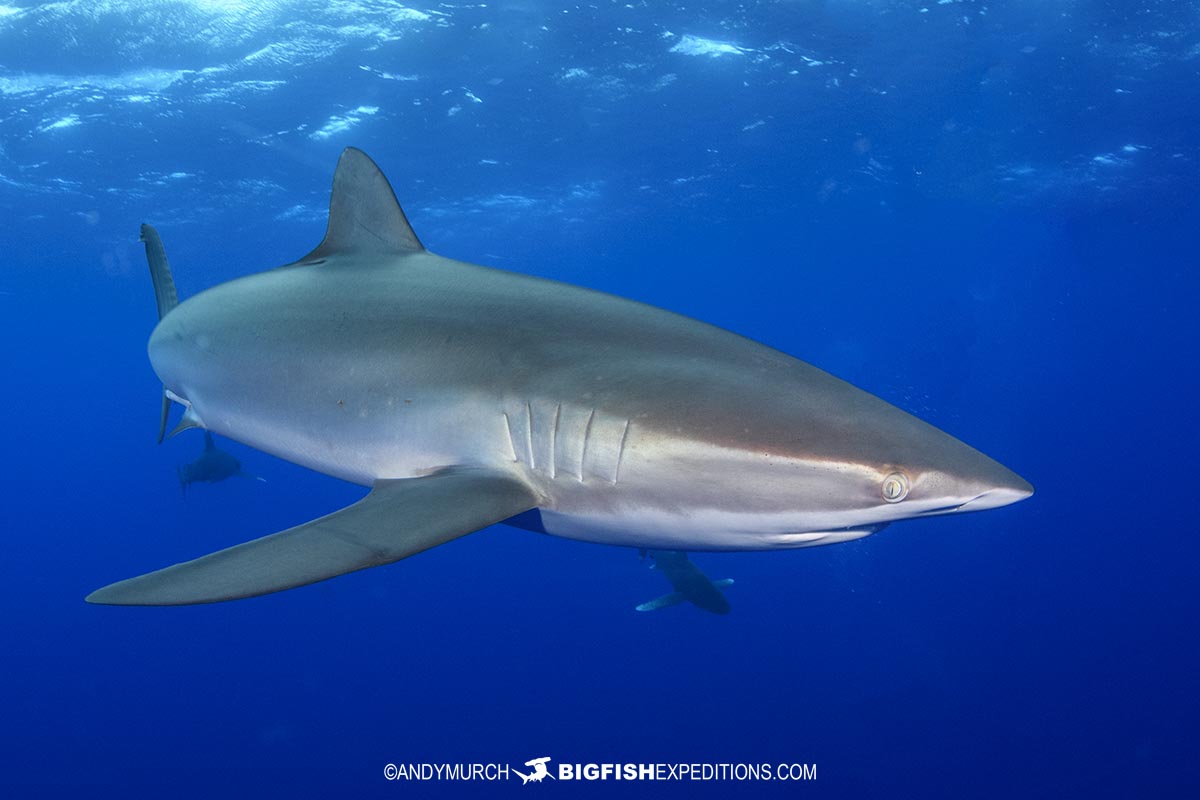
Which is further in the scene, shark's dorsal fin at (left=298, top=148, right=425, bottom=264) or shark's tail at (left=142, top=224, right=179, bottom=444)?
shark's tail at (left=142, top=224, right=179, bottom=444)

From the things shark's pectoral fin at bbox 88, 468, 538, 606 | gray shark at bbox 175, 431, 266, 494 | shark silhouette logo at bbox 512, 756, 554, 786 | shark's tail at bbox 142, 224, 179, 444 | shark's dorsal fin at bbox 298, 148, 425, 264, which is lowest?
shark silhouette logo at bbox 512, 756, 554, 786

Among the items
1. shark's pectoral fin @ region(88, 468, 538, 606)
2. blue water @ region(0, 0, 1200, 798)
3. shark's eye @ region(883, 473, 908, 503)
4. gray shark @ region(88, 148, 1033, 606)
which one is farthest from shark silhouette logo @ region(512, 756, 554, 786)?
shark's eye @ region(883, 473, 908, 503)

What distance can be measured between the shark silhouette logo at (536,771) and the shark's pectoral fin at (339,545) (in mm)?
12717

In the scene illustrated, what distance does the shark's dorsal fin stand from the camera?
396 centimetres

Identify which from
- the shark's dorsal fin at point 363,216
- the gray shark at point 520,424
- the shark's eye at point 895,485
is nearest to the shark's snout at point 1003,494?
the gray shark at point 520,424

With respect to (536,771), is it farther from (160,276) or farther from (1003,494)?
(1003,494)

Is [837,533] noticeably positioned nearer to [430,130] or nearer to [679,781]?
[679,781]

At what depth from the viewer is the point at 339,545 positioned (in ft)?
6.73

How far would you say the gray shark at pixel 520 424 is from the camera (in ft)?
6.93

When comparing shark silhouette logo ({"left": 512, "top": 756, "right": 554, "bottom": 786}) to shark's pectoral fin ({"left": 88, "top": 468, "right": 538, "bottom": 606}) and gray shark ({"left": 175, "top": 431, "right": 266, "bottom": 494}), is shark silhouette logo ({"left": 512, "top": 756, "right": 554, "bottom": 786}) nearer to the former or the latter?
gray shark ({"left": 175, "top": 431, "right": 266, "bottom": 494})

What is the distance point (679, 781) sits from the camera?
12945mm

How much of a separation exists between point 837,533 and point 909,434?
0.39 metres

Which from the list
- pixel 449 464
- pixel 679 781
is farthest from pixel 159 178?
pixel 449 464

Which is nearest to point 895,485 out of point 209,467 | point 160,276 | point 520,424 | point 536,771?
point 520,424
